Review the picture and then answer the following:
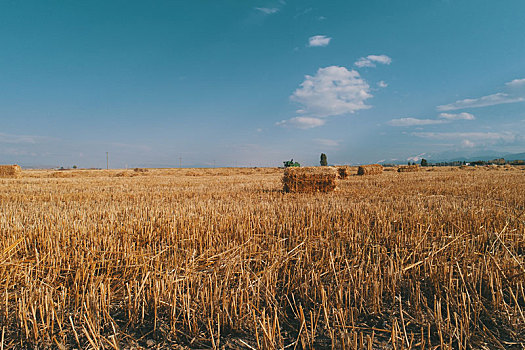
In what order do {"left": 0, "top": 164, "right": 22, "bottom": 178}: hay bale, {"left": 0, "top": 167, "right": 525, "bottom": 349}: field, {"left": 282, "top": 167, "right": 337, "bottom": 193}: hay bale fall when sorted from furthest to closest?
{"left": 0, "top": 164, "right": 22, "bottom": 178}: hay bale < {"left": 282, "top": 167, "right": 337, "bottom": 193}: hay bale < {"left": 0, "top": 167, "right": 525, "bottom": 349}: field

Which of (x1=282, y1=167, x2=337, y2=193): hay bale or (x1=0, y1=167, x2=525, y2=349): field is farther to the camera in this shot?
(x1=282, y1=167, x2=337, y2=193): hay bale

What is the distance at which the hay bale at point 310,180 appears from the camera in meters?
10.8

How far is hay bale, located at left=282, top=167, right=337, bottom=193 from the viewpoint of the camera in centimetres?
1077

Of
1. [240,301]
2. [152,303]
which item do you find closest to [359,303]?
[240,301]

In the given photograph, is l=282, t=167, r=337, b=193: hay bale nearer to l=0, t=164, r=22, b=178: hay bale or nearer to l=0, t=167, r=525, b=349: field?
l=0, t=167, r=525, b=349: field

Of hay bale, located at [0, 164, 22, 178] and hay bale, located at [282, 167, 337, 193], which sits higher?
hay bale, located at [0, 164, 22, 178]

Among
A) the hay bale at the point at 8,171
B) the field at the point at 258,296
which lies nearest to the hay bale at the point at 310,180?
the field at the point at 258,296

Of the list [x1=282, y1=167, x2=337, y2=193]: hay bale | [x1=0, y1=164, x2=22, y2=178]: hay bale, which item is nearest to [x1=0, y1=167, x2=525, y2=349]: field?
[x1=282, y1=167, x2=337, y2=193]: hay bale

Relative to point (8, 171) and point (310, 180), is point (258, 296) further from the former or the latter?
point (8, 171)

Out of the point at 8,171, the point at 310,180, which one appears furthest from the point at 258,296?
the point at 8,171

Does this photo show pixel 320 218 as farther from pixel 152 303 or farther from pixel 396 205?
pixel 152 303

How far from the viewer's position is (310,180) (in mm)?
10914

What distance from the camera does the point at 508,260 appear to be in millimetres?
2740

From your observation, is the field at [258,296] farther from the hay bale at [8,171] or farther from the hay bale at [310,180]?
the hay bale at [8,171]
